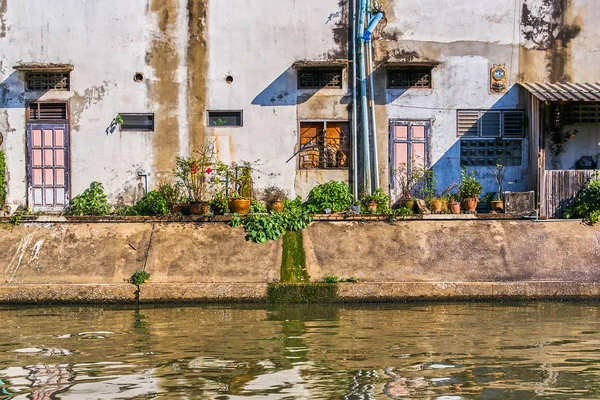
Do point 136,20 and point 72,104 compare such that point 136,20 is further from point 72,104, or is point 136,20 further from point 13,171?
point 13,171

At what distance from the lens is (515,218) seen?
701 inches

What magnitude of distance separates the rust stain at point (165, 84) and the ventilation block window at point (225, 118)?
2.37 feet

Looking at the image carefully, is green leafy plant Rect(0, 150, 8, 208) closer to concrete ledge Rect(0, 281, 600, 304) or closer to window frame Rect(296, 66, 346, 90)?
concrete ledge Rect(0, 281, 600, 304)

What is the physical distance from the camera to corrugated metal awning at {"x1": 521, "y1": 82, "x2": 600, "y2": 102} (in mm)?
18047

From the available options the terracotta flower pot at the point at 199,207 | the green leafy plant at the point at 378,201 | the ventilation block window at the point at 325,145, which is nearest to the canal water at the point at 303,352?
the terracotta flower pot at the point at 199,207

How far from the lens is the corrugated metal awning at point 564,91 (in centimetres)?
1805

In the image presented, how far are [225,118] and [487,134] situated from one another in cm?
551

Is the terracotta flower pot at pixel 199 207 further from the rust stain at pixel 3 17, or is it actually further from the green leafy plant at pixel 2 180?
the rust stain at pixel 3 17

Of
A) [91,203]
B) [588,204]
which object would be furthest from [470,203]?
[91,203]

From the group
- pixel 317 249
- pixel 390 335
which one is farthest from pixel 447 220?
pixel 390 335

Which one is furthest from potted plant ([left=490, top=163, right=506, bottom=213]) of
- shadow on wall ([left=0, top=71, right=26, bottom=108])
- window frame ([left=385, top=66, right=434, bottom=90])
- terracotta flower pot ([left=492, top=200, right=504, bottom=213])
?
shadow on wall ([left=0, top=71, right=26, bottom=108])

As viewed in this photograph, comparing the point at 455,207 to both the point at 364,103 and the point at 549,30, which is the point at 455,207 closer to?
the point at 364,103

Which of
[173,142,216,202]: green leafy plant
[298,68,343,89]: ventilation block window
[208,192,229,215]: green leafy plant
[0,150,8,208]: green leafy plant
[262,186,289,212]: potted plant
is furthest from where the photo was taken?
[298,68,343,89]: ventilation block window

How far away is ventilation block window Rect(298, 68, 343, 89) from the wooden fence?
15.4ft
